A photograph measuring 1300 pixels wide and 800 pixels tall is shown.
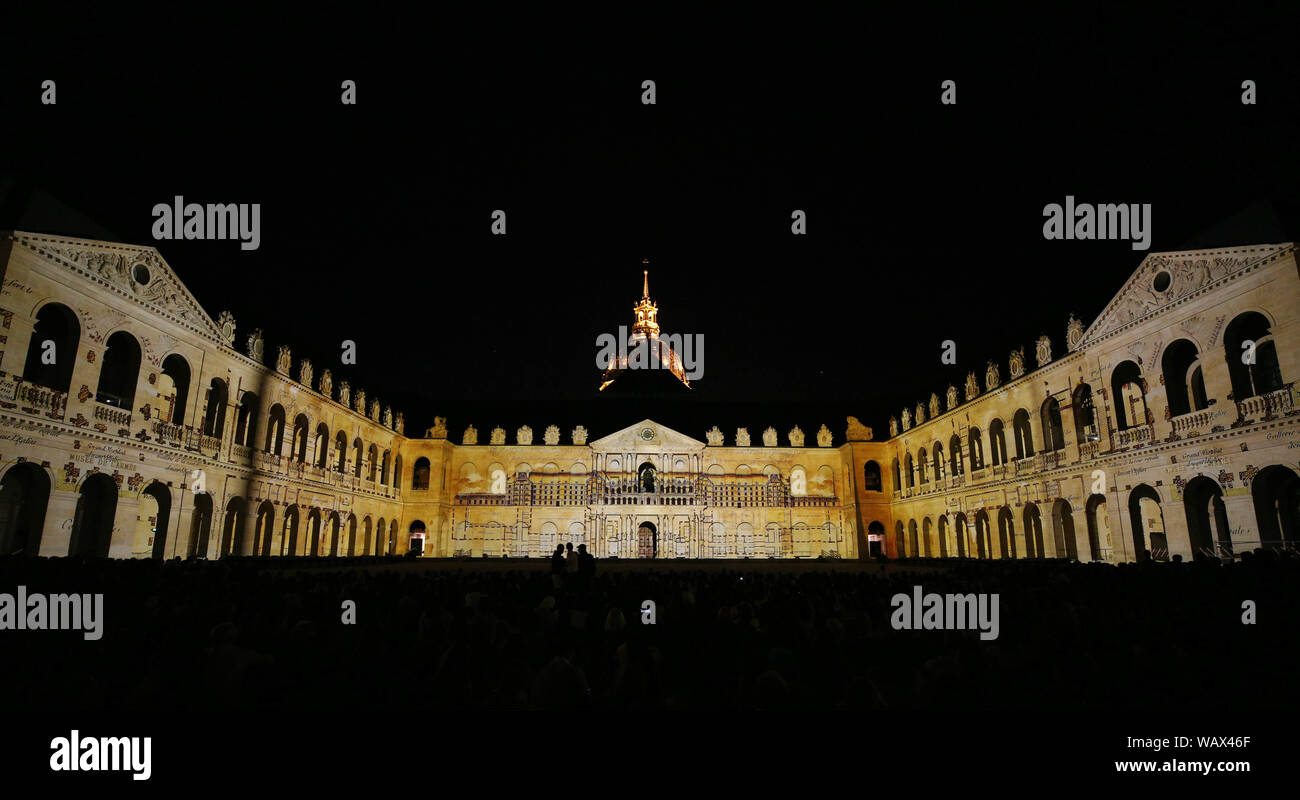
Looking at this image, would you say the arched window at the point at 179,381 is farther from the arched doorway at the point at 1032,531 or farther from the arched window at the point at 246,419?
the arched doorway at the point at 1032,531

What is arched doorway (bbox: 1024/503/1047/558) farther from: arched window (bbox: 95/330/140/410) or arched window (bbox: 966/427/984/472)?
arched window (bbox: 95/330/140/410)

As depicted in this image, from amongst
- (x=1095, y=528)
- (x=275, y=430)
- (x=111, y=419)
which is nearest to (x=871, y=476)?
(x=1095, y=528)

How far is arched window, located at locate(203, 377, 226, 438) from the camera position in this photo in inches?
1098

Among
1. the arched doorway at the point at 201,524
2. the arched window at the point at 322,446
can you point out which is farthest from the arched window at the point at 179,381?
the arched window at the point at 322,446

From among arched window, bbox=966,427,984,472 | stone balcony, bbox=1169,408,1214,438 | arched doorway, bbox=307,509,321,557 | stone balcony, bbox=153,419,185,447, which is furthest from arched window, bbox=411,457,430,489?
stone balcony, bbox=1169,408,1214,438

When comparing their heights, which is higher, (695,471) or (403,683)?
(695,471)

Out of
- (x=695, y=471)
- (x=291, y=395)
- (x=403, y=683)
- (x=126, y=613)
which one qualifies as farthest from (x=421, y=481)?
(x=403, y=683)

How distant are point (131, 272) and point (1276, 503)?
41383 millimetres

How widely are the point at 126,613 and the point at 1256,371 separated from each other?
30752 millimetres

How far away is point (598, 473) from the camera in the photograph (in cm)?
4938

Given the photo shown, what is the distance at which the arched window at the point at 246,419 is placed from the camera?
29.6 metres

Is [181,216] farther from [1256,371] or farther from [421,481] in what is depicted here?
[1256,371]

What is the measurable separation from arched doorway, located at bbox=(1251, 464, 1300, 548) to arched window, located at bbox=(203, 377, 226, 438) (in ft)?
133

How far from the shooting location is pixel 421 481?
49062mm
